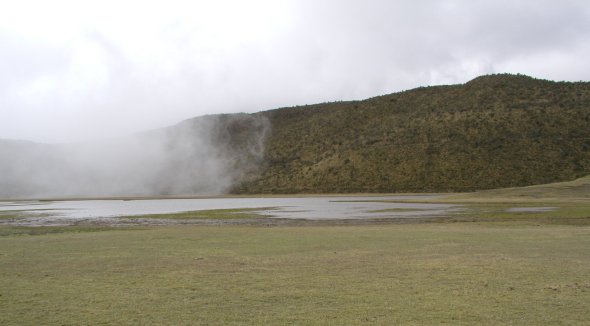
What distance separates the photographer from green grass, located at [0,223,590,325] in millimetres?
10750

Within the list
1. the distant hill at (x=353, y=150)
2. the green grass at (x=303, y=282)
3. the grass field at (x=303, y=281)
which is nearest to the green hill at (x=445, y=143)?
the distant hill at (x=353, y=150)

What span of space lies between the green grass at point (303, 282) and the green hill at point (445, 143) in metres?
80.3

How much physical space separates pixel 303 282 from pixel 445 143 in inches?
4029

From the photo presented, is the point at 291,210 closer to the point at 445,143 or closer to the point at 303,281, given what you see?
the point at 303,281

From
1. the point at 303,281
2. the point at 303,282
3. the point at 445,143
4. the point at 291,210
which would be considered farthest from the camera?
the point at 445,143

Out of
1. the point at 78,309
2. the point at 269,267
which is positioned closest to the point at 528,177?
the point at 269,267

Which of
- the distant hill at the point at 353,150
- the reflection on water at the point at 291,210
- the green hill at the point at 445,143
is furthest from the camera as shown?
the distant hill at the point at 353,150

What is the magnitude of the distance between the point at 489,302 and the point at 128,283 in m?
8.93

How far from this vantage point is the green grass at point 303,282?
10.8 m

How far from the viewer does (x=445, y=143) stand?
11144 centimetres

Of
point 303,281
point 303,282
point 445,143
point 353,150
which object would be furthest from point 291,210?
point 353,150

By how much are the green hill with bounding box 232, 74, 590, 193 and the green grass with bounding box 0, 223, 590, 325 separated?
8028 centimetres

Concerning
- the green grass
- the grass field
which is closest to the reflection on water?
the grass field

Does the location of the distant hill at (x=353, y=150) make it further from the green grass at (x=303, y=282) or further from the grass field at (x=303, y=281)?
the green grass at (x=303, y=282)
